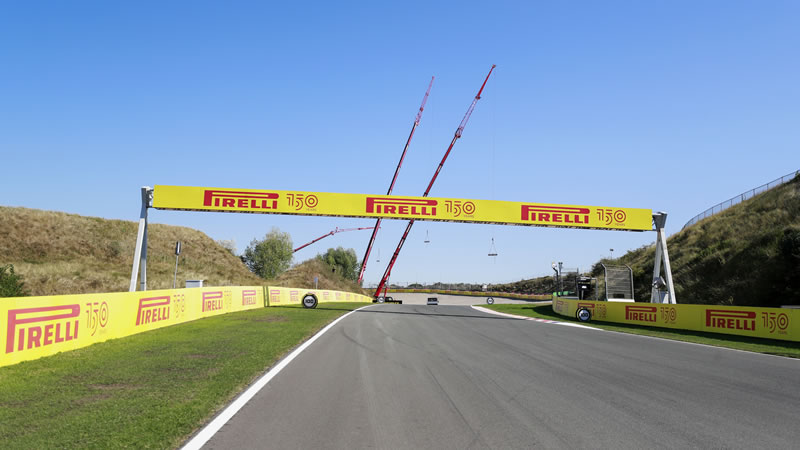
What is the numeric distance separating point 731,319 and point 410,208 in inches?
596

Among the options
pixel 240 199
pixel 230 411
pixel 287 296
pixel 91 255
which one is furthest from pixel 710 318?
pixel 91 255

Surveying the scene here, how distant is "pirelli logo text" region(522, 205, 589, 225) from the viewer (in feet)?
92.5

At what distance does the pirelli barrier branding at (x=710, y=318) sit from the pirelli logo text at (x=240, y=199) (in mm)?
17640

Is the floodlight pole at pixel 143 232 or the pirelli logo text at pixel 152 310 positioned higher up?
the floodlight pole at pixel 143 232

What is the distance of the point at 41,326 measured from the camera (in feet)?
32.3

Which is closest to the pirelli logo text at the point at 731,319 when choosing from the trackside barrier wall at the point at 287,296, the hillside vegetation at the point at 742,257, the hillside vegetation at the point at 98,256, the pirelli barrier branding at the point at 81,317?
the hillside vegetation at the point at 742,257

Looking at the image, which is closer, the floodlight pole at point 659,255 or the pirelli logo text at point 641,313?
the pirelli logo text at point 641,313

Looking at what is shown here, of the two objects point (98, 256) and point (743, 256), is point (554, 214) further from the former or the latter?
point (98, 256)

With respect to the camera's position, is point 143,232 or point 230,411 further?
point 143,232

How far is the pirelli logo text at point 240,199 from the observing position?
88.4 feet

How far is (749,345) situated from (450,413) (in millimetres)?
13496

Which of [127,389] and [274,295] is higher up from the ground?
[274,295]

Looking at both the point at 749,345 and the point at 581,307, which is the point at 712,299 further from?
the point at 749,345

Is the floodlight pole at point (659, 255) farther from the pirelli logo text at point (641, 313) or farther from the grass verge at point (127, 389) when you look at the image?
the grass verge at point (127, 389)
